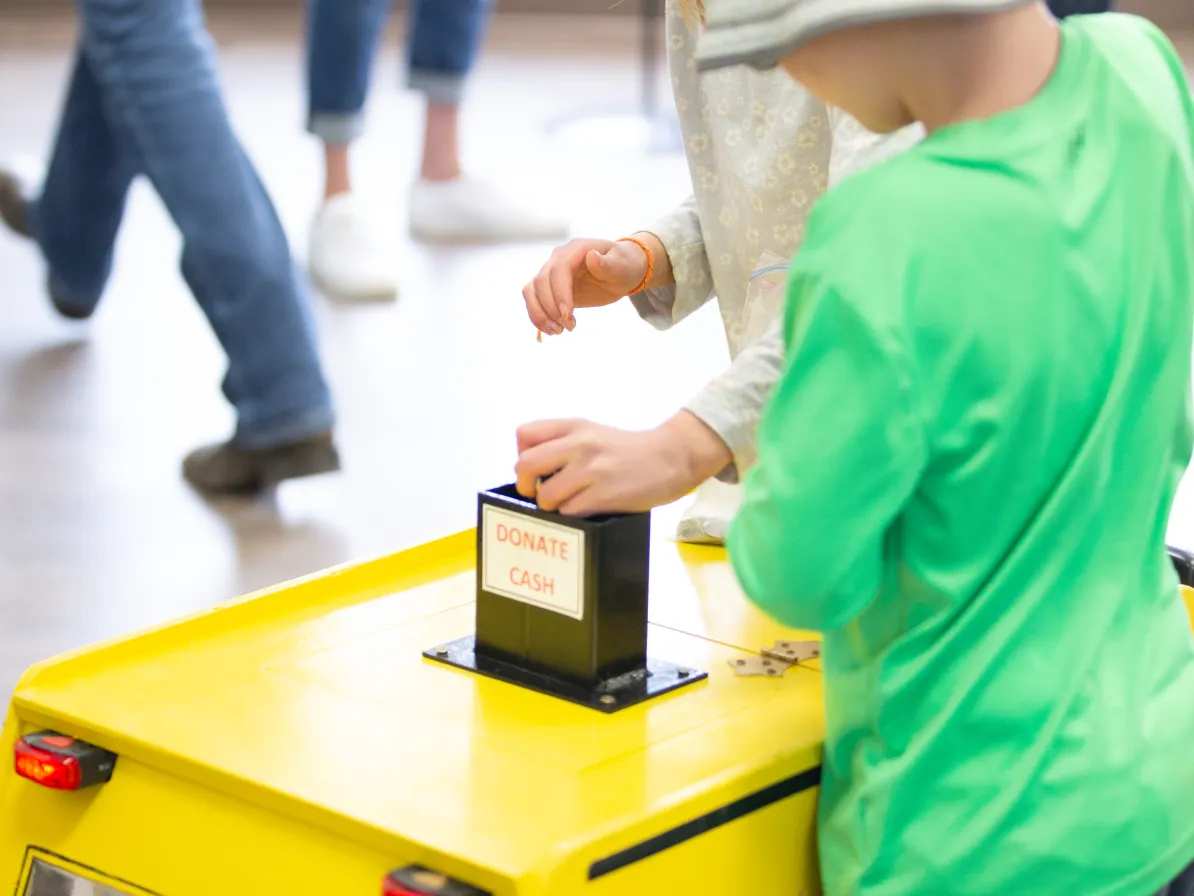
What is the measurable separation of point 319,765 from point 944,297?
0.36 m

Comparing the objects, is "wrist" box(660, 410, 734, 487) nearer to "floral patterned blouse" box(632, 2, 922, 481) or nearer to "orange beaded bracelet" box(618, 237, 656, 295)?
"floral patterned blouse" box(632, 2, 922, 481)

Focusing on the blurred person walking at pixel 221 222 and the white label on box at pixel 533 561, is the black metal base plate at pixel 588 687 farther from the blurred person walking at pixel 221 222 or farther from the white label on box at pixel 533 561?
the blurred person walking at pixel 221 222

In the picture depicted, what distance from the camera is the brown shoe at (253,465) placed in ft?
6.46

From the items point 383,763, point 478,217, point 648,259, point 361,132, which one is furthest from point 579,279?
point 478,217

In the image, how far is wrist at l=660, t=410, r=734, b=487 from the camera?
864 mm

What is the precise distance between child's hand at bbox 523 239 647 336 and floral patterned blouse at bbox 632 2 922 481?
0.16ft

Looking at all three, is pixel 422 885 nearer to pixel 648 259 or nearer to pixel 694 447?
pixel 694 447

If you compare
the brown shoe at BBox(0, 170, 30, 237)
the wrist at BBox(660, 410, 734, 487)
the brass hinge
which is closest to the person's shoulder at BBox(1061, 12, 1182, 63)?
the wrist at BBox(660, 410, 734, 487)

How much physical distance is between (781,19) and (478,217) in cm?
254

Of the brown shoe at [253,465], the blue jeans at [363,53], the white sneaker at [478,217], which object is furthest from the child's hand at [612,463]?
the white sneaker at [478,217]

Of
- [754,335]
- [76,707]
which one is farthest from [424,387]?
[76,707]

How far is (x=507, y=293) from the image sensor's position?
9.51 ft

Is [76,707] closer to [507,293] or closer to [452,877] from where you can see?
[452,877]

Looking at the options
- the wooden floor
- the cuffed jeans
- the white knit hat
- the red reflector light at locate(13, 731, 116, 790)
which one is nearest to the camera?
the white knit hat
